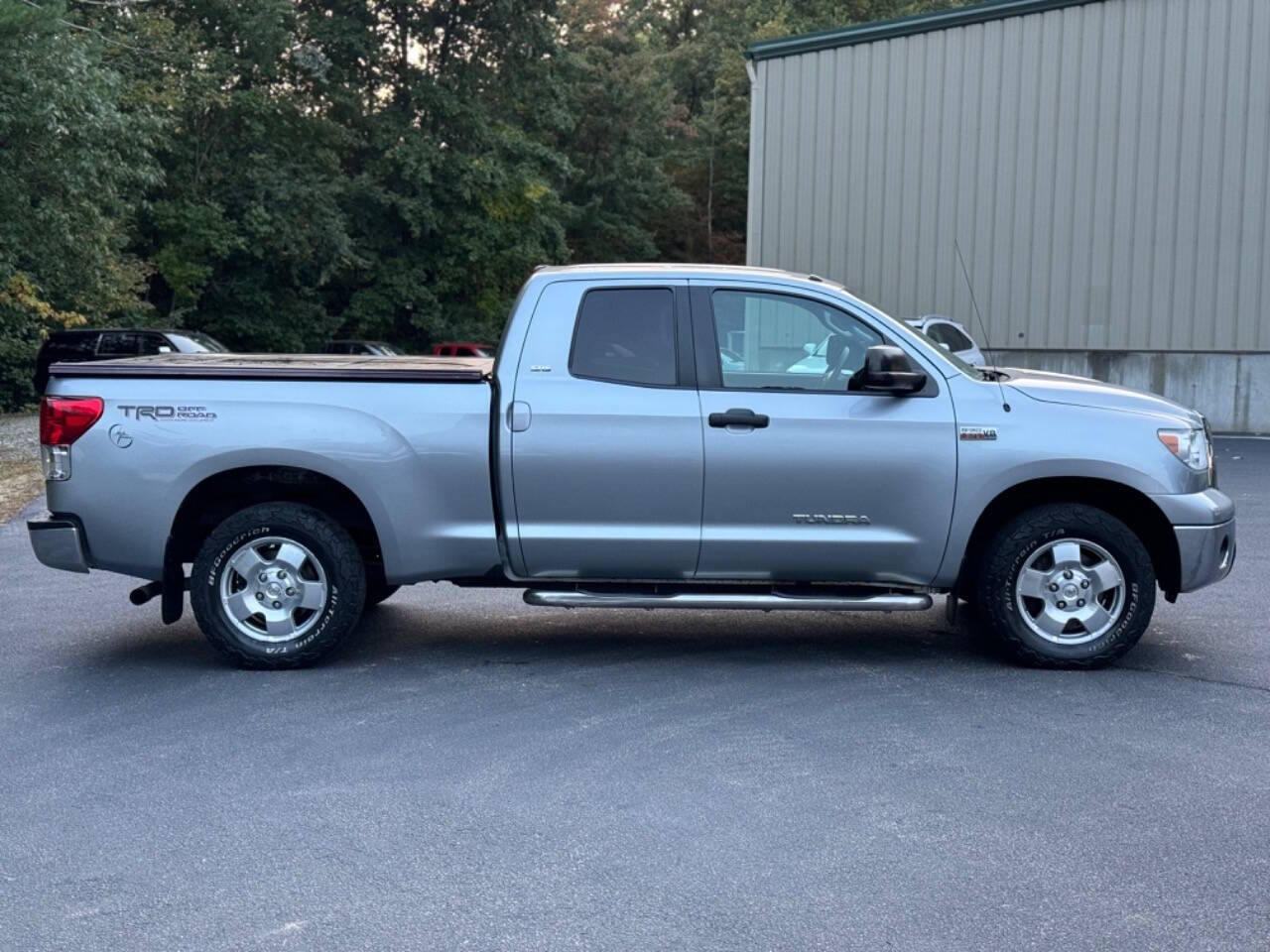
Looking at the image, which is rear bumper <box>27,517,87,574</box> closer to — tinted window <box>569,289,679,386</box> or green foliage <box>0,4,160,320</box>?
tinted window <box>569,289,679,386</box>

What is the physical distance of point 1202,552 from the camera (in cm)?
729

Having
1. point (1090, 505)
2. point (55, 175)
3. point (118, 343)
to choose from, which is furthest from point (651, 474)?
point (118, 343)

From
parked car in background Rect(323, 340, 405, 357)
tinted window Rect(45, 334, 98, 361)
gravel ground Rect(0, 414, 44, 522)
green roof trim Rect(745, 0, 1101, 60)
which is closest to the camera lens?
gravel ground Rect(0, 414, 44, 522)

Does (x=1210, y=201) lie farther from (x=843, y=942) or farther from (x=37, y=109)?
(x=843, y=942)

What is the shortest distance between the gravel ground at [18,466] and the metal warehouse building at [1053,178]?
12.7m

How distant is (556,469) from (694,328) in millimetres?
975

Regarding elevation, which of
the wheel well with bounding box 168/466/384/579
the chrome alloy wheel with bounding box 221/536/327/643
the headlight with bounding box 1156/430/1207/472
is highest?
the headlight with bounding box 1156/430/1207/472

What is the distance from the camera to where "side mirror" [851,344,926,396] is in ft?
22.9

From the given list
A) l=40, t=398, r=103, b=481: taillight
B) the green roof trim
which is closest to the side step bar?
l=40, t=398, r=103, b=481: taillight

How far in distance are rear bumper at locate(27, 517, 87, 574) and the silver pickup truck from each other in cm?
1

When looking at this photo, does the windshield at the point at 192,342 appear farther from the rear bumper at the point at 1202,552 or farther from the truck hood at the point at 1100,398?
the rear bumper at the point at 1202,552

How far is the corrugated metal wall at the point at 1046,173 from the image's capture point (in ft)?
77.9

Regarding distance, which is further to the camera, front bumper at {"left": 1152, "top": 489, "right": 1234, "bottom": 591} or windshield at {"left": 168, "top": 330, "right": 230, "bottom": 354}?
windshield at {"left": 168, "top": 330, "right": 230, "bottom": 354}

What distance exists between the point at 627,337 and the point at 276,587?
2.09 metres
